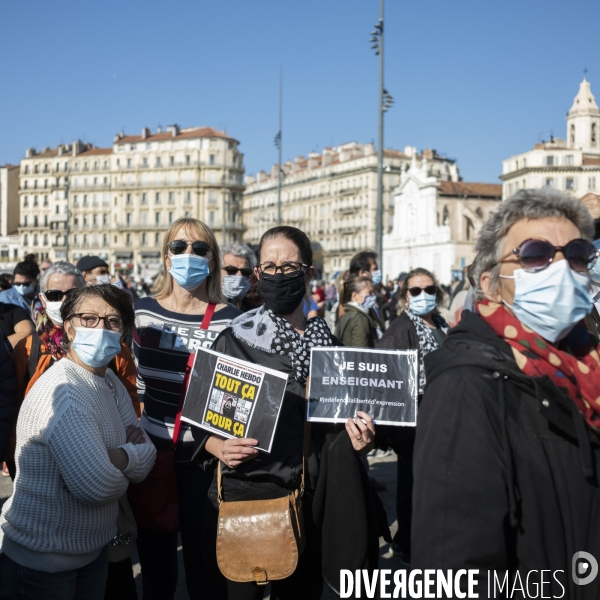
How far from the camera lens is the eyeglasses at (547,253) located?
218 cm

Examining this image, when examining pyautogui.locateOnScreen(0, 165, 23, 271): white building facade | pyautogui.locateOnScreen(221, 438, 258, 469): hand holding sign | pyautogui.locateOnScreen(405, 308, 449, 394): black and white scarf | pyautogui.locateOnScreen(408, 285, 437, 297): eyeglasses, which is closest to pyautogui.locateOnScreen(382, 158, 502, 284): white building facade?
pyautogui.locateOnScreen(0, 165, 23, 271): white building facade

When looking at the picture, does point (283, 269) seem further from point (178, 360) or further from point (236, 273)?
point (236, 273)

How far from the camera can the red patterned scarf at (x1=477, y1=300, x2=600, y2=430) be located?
2.04 m

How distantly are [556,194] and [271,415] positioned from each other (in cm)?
136

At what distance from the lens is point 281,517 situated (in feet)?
9.89

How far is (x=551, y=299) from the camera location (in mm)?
2131

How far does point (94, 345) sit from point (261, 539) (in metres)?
1.13

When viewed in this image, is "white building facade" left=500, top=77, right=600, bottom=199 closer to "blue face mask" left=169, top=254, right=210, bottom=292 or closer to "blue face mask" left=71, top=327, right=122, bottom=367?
"blue face mask" left=169, top=254, right=210, bottom=292

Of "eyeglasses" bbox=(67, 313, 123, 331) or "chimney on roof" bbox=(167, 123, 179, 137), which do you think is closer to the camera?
"eyeglasses" bbox=(67, 313, 123, 331)

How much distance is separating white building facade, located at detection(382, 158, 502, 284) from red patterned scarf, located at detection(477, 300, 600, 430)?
73449mm

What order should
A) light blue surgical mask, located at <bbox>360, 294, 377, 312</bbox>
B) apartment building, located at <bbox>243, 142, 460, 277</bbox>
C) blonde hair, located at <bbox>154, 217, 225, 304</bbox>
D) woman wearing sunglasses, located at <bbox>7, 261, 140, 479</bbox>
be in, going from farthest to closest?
1. apartment building, located at <bbox>243, 142, 460, 277</bbox>
2. light blue surgical mask, located at <bbox>360, 294, 377, 312</bbox>
3. woman wearing sunglasses, located at <bbox>7, 261, 140, 479</bbox>
4. blonde hair, located at <bbox>154, 217, 225, 304</bbox>

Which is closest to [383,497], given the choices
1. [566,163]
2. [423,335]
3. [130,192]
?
[423,335]

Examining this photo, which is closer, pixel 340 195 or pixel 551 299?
pixel 551 299

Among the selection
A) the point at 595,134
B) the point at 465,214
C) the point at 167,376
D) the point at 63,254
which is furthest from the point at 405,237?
the point at 167,376
